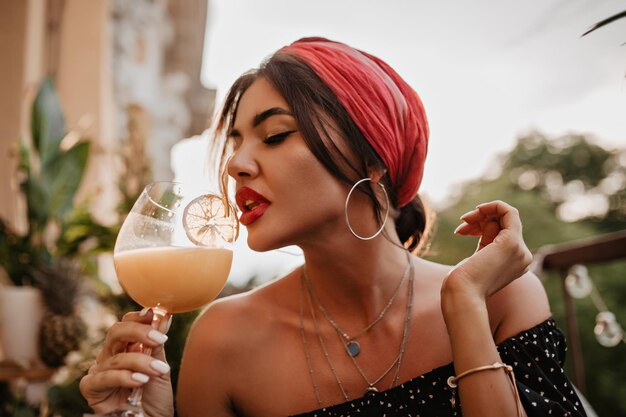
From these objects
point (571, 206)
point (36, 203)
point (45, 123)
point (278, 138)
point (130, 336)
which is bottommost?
point (571, 206)

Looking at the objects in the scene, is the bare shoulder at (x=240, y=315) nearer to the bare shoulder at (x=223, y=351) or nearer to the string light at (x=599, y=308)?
the bare shoulder at (x=223, y=351)

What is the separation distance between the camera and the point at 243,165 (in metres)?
1.49

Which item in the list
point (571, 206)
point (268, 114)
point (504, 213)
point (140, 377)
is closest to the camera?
point (140, 377)

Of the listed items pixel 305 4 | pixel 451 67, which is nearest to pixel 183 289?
pixel 305 4

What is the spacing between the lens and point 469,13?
18.8 feet

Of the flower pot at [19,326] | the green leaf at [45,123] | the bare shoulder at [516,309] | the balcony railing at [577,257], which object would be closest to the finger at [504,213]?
the bare shoulder at [516,309]

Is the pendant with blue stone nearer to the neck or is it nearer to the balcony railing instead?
the neck

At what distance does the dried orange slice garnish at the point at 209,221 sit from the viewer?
1.17 meters

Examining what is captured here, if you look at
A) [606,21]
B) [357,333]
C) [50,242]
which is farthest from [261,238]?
[50,242]

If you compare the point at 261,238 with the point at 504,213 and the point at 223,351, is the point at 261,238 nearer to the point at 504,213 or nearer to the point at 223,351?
the point at 223,351

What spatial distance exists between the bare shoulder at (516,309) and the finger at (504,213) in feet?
0.93

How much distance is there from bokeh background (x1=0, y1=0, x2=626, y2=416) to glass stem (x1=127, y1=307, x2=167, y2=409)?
1.09ft

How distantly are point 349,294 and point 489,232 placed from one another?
0.56m

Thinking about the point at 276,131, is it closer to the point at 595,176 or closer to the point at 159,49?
the point at 159,49
